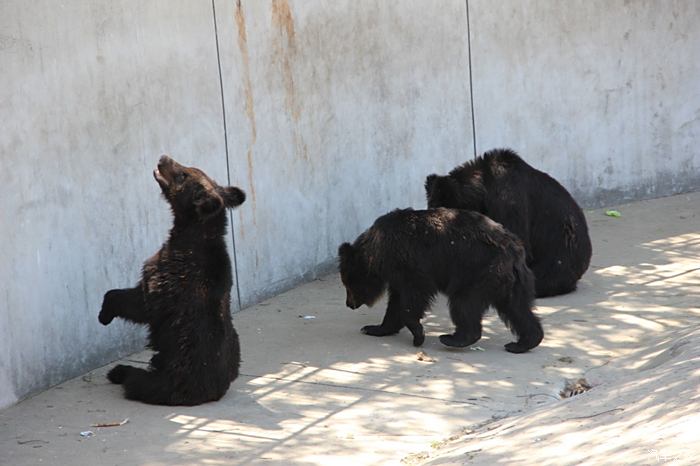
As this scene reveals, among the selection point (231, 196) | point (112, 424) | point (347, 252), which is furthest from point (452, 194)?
point (112, 424)

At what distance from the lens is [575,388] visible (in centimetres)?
828

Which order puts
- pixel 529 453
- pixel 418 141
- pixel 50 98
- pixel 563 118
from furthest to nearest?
pixel 563 118
pixel 418 141
pixel 50 98
pixel 529 453

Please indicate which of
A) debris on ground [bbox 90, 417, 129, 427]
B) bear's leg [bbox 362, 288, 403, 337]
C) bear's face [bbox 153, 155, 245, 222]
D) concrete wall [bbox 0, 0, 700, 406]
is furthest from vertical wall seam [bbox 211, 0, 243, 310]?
debris on ground [bbox 90, 417, 129, 427]

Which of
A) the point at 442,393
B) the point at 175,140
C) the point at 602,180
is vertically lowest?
the point at 442,393

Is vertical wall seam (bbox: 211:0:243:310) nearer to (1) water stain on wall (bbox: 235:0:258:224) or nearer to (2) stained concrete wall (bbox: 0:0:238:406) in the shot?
(2) stained concrete wall (bbox: 0:0:238:406)

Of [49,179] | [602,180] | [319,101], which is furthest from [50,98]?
[602,180]

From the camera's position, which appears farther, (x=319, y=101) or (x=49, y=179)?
(x=319, y=101)

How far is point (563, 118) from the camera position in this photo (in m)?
13.4

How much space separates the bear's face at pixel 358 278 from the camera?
30.8 feet

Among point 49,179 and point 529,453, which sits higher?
point 49,179

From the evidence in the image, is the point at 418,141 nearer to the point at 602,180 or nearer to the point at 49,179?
the point at 602,180

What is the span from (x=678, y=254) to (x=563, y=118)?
96.0 inches

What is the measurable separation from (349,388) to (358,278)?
1375 mm

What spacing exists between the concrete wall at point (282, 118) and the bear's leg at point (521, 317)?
252cm
